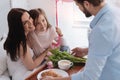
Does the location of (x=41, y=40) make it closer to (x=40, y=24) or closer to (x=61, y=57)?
(x=40, y=24)

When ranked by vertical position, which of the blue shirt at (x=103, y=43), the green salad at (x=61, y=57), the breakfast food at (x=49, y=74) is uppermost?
the blue shirt at (x=103, y=43)

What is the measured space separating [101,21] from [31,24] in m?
0.92

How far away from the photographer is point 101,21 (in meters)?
1.27

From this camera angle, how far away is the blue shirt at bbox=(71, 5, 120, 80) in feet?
4.08

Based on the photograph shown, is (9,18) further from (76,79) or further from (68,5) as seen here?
(68,5)

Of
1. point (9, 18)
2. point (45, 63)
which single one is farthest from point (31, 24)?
point (45, 63)

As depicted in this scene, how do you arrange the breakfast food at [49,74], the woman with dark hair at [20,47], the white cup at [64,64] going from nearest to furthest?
the breakfast food at [49,74]
the white cup at [64,64]
the woman with dark hair at [20,47]

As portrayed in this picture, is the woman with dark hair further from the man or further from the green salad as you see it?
the man

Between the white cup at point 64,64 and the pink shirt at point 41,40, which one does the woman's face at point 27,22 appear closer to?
the pink shirt at point 41,40

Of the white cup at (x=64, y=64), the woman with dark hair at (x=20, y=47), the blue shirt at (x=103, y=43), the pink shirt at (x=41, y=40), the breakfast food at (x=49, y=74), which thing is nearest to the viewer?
the blue shirt at (x=103, y=43)

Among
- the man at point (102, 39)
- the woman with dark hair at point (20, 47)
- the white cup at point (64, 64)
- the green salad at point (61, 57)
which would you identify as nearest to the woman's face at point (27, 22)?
the woman with dark hair at point (20, 47)

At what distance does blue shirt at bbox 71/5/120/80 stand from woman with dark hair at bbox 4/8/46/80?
76 cm

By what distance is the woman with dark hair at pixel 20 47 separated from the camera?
1989 millimetres

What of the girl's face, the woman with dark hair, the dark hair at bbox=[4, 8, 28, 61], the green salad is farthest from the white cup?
the girl's face
